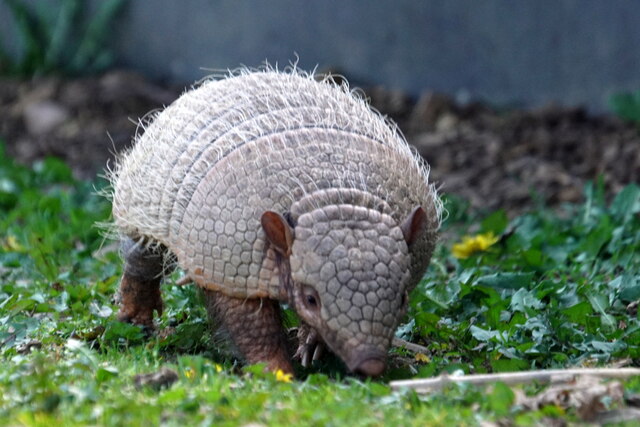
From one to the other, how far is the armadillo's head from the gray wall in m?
7.00

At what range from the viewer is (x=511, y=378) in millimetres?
4684

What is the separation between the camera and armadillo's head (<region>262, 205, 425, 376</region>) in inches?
187

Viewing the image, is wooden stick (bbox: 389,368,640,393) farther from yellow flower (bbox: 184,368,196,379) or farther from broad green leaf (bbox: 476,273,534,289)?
broad green leaf (bbox: 476,273,534,289)

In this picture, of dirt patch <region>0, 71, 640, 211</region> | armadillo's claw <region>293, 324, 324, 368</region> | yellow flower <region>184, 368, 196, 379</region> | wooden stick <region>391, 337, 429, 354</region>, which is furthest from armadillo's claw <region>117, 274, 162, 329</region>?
dirt patch <region>0, 71, 640, 211</region>

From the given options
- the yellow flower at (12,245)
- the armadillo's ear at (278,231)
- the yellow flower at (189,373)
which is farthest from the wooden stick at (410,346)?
the yellow flower at (12,245)

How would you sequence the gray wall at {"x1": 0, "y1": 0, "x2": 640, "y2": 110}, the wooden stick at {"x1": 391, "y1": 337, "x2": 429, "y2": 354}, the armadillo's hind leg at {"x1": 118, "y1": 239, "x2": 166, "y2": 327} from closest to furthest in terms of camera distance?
the wooden stick at {"x1": 391, "y1": 337, "x2": 429, "y2": 354} < the armadillo's hind leg at {"x1": 118, "y1": 239, "x2": 166, "y2": 327} < the gray wall at {"x1": 0, "y1": 0, "x2": 640, "y2": 110}

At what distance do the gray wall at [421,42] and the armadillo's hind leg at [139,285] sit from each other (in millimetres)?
6613

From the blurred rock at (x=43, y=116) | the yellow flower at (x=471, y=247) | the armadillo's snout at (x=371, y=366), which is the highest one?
the blurred rock at (x=43, y=116)

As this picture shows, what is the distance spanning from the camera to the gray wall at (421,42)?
1133cm

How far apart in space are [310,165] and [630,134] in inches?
255

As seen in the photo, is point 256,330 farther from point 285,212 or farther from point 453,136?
point 453,136

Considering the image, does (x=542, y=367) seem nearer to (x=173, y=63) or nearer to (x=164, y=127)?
(x=164, y=127)

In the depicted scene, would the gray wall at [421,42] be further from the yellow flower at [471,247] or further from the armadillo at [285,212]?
the armadillo at [285,212]

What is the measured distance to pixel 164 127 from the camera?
5836 mm
